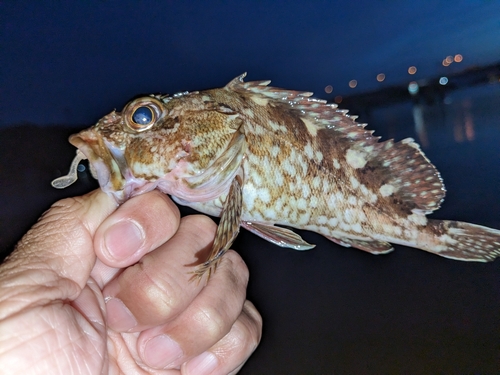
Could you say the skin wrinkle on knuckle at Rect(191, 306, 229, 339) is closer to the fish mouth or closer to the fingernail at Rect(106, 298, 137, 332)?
the fingernail at Rect(106, 298, 137, 332)

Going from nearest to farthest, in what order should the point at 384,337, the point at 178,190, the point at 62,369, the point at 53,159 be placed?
the point at 62,369 → the point at 178,190 → the point at 384,337 → the point at 53,159

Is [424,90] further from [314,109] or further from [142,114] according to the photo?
[142,114]

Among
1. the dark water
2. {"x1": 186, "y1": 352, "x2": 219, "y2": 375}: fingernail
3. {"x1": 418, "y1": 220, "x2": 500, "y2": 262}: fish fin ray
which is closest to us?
{"x1": 186, "y1": 352, "x2": 219, "y2": 375}: fingernail

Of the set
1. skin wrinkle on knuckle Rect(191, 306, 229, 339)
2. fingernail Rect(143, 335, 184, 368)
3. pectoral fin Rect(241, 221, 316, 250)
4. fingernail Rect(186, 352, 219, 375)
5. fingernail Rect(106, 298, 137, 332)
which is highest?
pectoral fin Rect(241, 221, 316, 250)

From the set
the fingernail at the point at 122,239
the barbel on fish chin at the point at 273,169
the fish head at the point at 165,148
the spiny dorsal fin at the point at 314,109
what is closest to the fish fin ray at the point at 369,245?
the barbel on fish chin at the point at 273,169

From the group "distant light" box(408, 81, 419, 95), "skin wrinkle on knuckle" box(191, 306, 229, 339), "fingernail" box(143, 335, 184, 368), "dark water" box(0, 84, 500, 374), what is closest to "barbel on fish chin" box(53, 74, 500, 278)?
"skin wrinkle on knuckle" box(191, 306, 229, 339)

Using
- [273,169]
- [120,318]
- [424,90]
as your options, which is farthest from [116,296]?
[424,90]

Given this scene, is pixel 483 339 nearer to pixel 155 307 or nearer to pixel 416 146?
pixel 416 146

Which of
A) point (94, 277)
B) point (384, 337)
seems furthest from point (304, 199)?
point (384, 337)
